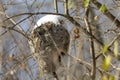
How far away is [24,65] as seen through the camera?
2496mm

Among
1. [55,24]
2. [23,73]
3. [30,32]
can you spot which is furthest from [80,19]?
[23,73]

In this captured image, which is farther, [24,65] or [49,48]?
[49,48]

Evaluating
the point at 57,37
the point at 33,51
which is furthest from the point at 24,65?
the point at 57,37

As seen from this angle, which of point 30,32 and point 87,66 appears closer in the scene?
point 87,66

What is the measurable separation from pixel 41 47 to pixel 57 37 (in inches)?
5.2

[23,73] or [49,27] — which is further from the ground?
[49,27]

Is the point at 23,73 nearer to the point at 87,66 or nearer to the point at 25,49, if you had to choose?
the point at 25,49

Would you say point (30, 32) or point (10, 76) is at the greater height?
point (30, 32)

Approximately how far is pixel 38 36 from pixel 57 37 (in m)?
0.14

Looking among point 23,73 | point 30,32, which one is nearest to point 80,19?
point 30,32

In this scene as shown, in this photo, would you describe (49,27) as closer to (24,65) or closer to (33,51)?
(33,51)

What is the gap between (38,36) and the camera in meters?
2.76

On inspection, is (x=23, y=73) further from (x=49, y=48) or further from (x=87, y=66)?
(x=87, y=66)

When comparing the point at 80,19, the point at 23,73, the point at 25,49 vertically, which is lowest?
the point at 23,73
